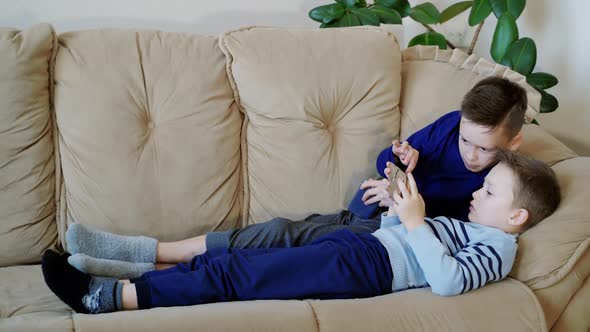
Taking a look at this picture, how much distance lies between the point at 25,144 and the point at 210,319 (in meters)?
0.83

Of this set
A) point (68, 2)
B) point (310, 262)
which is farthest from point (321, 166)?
point (68, 2)

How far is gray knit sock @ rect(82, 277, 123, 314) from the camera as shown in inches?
56.1

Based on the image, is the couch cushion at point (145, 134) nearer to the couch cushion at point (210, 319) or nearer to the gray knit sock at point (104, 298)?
the gray knit sock at point (104, 298)

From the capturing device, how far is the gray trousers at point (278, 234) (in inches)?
66.9

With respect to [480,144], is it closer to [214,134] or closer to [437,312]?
[437,312]

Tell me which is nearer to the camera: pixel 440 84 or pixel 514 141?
pixel 514 141

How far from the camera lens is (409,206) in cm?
155

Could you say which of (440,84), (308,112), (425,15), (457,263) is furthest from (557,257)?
(425,15)

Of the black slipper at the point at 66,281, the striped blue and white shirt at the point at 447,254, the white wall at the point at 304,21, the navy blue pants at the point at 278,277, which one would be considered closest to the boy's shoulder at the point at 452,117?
the striped blue and white shirt at the point at 447,254

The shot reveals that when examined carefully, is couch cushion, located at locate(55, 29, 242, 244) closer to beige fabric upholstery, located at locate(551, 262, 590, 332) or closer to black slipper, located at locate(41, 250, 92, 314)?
black slipper, located at locate(41, 250, 92, 314)

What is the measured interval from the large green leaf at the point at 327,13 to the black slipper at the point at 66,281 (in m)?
1.26

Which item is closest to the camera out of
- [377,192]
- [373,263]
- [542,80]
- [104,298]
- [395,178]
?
[104,298]

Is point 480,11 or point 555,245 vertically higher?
point 480,11

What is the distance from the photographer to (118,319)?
128 cm
